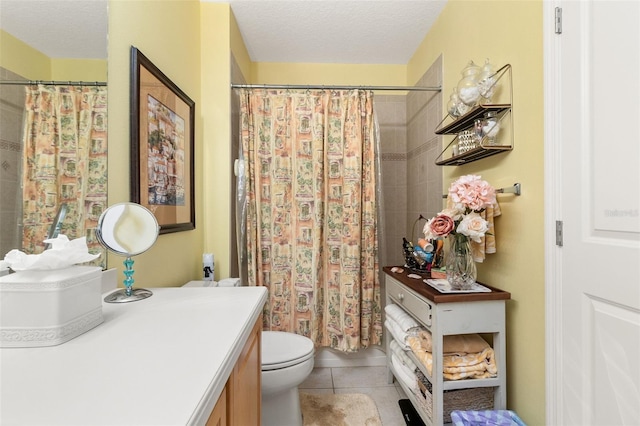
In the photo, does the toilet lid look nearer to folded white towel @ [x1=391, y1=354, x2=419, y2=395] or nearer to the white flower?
folded white towel @ [x1=391, y1=354, x2=419, y2=395]

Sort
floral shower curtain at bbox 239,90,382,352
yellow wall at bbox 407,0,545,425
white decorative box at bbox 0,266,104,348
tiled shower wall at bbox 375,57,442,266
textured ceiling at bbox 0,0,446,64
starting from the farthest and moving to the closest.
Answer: tiled shower wall at bbox 375,57,442,266 → floral shower curtain at bbox 239,90,382,352 → yellow wall at bbox 407,0,545,425 → textured ceiling at bbox 0,0,446,64 → white decorative box at bbox 0,266,104,348

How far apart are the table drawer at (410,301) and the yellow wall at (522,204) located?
0.38m

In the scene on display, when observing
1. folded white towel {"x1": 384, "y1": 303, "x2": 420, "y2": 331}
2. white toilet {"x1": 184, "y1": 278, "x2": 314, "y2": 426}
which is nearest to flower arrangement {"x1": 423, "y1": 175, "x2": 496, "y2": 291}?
folded white towel {"x1": 384, "y1": 303, "x2": 420, "y2": 331}

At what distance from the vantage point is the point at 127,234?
1.10 metres

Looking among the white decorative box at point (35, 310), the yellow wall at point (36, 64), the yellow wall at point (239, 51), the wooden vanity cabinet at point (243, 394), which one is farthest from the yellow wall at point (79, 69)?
the yellow wall at point (239, 51)

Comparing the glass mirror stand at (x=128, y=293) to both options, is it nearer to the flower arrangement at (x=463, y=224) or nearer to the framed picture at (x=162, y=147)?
the framed picture at (x=162, y=147)

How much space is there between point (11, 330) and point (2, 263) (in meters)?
0.17

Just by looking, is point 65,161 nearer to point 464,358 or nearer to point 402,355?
point 464,358

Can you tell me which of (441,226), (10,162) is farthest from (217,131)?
(441,226)

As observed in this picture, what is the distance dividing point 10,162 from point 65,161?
0.16 metres

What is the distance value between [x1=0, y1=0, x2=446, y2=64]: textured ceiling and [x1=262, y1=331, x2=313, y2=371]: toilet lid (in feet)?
4.71

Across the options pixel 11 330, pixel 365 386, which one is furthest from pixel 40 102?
pixel 365 386

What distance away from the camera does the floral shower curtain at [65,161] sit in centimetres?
81

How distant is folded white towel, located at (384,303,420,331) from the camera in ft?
5.46
